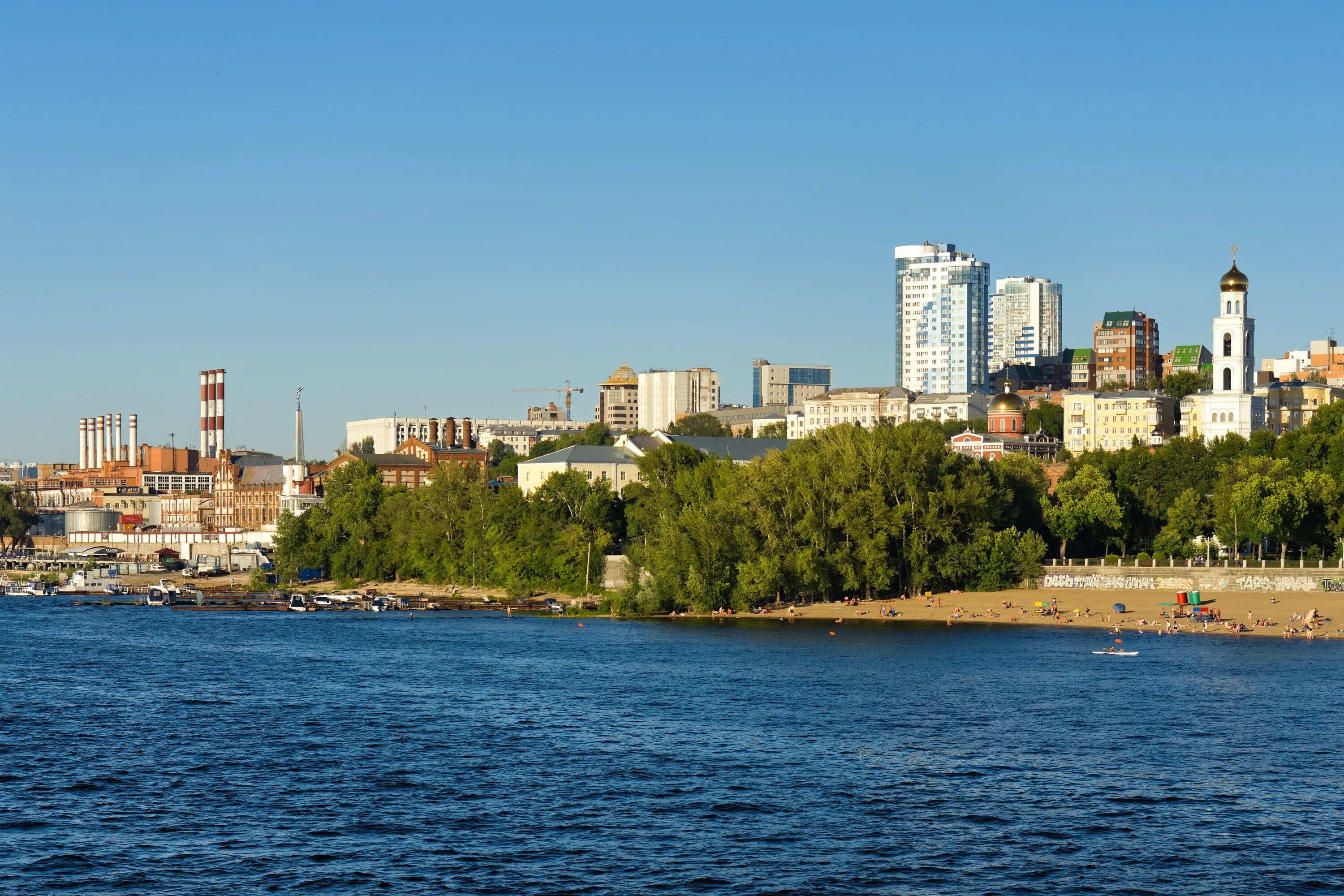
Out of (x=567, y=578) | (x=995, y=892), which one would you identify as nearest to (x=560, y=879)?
(x=995, y=892)

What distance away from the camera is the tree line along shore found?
366 feet

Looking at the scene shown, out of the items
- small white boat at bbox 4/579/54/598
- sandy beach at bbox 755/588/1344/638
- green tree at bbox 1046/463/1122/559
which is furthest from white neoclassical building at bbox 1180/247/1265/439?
small white boat at bbox 4/579/54/598

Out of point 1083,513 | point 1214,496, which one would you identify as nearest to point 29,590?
point 1083,513

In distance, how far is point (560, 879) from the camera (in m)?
41.3

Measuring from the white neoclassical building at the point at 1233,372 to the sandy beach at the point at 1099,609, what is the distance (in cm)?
6344

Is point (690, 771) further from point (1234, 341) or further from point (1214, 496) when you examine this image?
point (1234, 341)

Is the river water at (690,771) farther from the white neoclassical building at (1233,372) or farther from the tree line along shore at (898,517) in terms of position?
the white neoclassical building at (1233,372)

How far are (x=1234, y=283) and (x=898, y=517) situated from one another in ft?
223

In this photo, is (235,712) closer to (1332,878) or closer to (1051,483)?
(1332,878)

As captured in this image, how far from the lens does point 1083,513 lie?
12094cm

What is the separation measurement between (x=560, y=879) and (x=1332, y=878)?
19.6m

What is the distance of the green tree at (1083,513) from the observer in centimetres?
12062

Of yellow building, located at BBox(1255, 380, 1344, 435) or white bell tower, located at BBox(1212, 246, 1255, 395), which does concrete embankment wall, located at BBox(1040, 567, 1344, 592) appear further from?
yellow building, located at BBox(1255, 380, 1344, 435)

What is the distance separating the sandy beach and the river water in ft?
20.3
